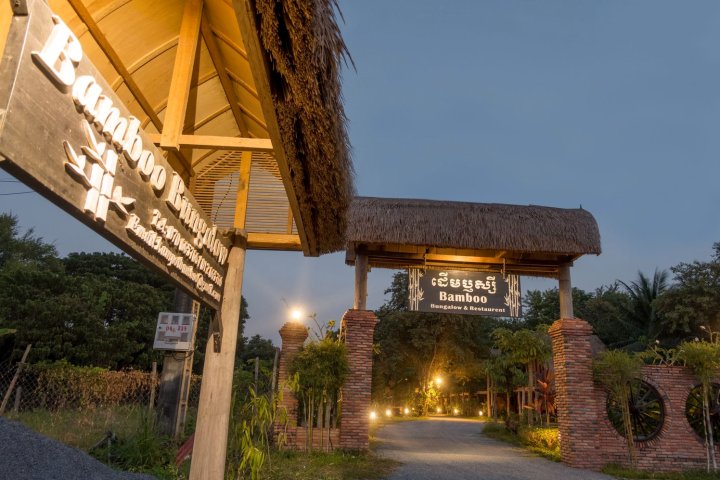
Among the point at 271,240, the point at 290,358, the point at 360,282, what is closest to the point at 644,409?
the point at 360,282

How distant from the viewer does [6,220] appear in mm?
30000

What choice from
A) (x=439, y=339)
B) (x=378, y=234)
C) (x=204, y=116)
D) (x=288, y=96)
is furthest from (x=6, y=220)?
(x=288, y=96)

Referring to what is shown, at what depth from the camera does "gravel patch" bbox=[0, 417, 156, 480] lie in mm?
5180

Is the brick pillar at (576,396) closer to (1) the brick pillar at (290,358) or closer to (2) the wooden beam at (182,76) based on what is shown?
(1) the brick pillar at (290,358)

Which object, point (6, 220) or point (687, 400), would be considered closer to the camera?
point (687, 400)

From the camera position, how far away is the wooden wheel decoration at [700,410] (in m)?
9.93

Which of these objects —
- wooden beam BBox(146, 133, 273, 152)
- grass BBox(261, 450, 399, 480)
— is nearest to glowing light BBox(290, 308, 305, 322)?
grass BBox(261, 450, 399, 480)

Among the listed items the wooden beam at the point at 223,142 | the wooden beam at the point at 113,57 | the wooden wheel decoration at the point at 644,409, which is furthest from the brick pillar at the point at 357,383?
the wooden beam at the point at 223,142

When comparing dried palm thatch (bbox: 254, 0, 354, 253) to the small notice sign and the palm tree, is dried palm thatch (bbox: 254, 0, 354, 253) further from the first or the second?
the palm tree

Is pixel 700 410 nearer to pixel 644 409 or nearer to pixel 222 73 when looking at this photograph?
pixel 644 409

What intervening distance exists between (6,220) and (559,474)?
33.7 m

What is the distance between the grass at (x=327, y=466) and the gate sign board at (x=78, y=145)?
4.78 meters

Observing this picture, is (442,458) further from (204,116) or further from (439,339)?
(439,339)

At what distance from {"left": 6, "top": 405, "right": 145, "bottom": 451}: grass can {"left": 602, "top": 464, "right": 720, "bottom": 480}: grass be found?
8373mm
